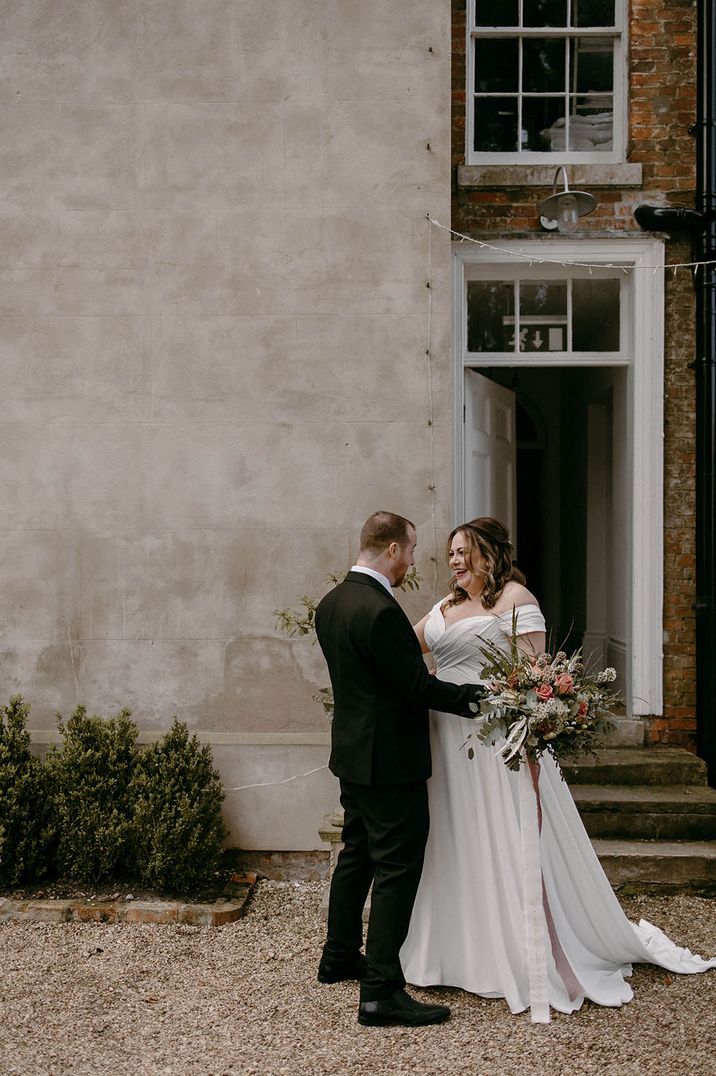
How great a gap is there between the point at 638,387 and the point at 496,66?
2.52 metres

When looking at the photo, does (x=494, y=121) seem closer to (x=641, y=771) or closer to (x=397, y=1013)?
(x=641, y=771)

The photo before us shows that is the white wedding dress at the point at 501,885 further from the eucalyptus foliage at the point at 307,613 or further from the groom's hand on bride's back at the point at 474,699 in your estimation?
the eucalyptus foliage at the point at 307,613

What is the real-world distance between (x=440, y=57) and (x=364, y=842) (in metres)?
Result: 4.72

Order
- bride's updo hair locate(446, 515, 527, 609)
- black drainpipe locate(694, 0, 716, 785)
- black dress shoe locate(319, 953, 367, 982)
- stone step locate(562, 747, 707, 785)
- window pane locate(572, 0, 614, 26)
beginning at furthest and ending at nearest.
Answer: window pane locate(572, 0, 614, 26)
black drainpipe locate(694, 0, 716, 785)
stone step locate(562, 747, 707, 785)
bride's updo hair locate(446, 515, 527, 609)
black dress shoe locate(319, 953, 367, 982)

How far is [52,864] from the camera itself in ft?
17.8

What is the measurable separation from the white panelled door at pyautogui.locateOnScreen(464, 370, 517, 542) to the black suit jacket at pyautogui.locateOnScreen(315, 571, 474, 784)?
2.57 meters

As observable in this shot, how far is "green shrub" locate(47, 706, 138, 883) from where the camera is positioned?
524 cm

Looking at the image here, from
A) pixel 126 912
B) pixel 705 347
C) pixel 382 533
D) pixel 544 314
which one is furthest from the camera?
pixel 544 314

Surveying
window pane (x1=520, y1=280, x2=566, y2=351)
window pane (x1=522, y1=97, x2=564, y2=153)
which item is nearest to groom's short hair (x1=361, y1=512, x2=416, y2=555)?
window pane (x1=520, y1=280, x2=566, y2=351)

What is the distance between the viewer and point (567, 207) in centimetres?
584

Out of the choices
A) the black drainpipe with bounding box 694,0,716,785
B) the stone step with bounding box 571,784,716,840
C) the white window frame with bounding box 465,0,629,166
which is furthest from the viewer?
the white window frame with bounding box 465,0,629,166

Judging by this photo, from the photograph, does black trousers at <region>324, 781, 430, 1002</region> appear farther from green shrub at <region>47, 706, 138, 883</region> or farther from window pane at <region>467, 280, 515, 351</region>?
window pane at <region>467, 280, 515, 351</region>

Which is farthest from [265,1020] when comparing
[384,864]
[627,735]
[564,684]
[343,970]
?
[627,735]

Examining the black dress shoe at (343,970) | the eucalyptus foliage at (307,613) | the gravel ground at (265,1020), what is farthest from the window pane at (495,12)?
the black dress shoe at (343,970)
